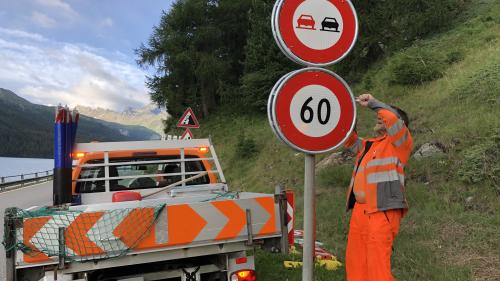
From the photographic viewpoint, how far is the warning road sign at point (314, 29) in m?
2.88

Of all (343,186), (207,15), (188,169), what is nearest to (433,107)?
(343,186)

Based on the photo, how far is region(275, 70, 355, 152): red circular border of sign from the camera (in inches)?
110

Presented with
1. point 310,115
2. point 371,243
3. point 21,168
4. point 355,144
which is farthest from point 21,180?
point 21,168

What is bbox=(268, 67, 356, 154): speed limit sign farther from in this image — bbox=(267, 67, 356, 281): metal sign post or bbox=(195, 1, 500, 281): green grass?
bbox=(195, 1, 500, 281): green grass

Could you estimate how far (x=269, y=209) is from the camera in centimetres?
396

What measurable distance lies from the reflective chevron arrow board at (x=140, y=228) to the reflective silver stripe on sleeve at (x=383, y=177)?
3.26 ft

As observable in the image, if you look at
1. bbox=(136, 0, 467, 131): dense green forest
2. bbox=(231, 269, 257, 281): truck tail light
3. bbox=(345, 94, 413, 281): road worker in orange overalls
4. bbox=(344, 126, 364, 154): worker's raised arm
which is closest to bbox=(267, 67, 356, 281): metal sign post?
bbox=(345, 94, 413, 281): road worker in orange overalls

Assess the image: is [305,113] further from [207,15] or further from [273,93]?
[207,15]

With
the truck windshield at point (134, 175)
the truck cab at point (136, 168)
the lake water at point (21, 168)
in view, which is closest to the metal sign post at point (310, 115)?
the truck cab at point (136, 168)

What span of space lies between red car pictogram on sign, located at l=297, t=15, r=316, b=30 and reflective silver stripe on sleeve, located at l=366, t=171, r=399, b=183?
159 cm

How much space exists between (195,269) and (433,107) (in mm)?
8092

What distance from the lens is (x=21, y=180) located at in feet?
102

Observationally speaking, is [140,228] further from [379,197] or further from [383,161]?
[383,161]

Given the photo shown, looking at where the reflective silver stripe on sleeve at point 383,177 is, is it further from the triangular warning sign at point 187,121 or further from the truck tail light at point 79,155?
the triangular warning sign at point 187,121
